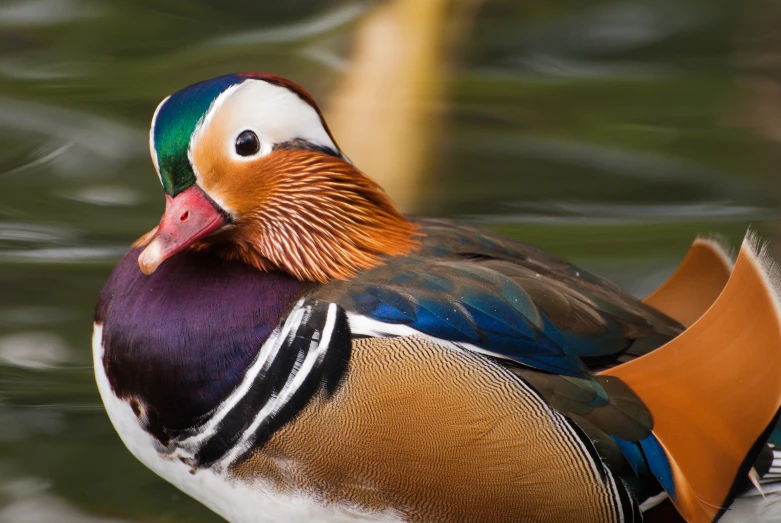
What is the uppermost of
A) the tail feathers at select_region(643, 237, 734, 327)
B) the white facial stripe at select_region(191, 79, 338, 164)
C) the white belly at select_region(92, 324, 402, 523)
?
the white facial stripe at select_region(191, 79, 338, 164)

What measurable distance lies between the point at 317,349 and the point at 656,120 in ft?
11.0

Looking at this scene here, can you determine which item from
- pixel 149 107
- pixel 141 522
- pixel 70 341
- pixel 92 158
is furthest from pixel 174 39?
pixel 141 522

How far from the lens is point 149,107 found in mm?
5230

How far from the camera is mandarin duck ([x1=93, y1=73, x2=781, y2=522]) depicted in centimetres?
240

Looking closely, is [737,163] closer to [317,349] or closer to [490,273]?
[490,273]

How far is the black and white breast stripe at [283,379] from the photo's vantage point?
239 cm

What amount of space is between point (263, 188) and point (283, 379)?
0.45 m

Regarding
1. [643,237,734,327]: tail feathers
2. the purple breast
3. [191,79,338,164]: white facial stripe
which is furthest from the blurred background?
[191,79,338,164]: white facial stripe

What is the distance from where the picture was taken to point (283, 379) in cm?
240

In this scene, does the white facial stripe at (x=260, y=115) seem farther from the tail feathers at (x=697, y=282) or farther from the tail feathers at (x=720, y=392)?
the tail feathers at (x=697, y=282)

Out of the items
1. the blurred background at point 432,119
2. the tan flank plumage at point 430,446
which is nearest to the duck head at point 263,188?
the tan flank plumage at point 430,446

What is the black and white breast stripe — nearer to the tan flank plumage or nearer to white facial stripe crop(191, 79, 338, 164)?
the tan flank plumage

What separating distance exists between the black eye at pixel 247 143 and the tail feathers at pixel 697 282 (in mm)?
1317

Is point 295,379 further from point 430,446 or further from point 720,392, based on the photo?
point 720,392
